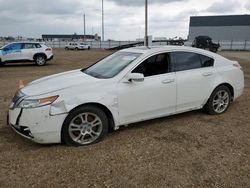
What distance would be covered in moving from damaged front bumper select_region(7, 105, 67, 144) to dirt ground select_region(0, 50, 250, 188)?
0.71 feet

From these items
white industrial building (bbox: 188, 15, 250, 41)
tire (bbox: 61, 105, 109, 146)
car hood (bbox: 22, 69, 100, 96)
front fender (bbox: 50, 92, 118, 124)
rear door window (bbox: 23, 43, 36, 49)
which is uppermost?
white industrial building (bbox: 188, 15, 250, 41)

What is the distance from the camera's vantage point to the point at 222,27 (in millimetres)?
69250

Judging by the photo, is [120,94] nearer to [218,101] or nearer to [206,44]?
[218,101]

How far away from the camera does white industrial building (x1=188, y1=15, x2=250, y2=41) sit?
222 ft

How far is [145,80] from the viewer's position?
15.0 feet

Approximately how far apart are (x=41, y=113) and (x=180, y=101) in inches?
96.0

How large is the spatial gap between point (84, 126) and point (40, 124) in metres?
0.64

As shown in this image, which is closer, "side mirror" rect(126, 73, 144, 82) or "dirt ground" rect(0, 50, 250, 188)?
"dirt ground" rect(0, 50, 250, 188)

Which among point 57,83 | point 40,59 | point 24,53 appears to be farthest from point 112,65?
point 40,59

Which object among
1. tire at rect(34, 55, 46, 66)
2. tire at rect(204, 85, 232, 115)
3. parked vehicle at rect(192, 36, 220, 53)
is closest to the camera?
tire at rect(204, 85, 232, 115)

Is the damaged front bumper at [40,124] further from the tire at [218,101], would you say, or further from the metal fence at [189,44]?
the metal fence at [189,44]

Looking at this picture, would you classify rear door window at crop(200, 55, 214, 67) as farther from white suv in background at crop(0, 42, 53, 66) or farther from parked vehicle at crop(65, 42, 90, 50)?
parked vehicle at crop(65, 42, 90, 50)

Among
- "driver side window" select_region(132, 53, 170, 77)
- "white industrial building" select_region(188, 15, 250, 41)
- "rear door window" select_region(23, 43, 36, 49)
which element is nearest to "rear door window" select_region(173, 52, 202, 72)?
"driver side window" select_region(132, 53, 170, 77)

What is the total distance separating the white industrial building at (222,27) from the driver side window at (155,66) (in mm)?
65777
